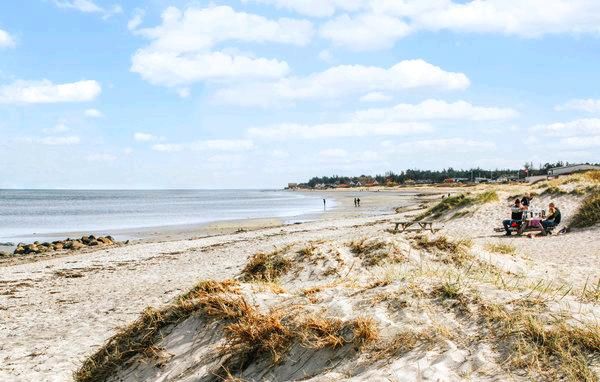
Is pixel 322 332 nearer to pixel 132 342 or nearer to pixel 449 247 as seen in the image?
pixel 132 342

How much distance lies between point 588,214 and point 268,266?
17334 mm

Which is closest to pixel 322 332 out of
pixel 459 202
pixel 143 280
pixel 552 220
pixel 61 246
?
pixel 143 280

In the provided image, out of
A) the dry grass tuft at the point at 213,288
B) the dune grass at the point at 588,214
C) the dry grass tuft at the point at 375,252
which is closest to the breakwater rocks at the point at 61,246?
the dry grass tuft at the point at 375,252

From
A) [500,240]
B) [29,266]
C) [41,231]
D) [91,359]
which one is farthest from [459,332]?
[41,231]


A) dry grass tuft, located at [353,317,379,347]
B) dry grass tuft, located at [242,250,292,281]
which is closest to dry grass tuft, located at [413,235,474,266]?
dry grass tuft, located at [242,250,292,281]

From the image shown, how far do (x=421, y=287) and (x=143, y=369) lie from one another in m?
3.27

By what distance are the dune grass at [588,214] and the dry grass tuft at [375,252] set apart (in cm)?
1419

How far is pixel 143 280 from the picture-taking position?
16.5m

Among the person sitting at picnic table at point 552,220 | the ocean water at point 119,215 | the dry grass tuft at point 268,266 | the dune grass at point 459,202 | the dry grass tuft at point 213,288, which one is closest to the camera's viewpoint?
the dry grass tuft at point 213,288

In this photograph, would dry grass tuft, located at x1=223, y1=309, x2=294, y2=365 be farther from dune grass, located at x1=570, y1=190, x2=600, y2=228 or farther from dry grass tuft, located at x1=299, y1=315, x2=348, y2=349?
dune grass, located at x1=570, y1=190, x2=600, y2=228

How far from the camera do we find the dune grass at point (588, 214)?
23719 mm

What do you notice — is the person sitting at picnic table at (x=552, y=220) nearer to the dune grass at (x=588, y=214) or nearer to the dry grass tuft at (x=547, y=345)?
the dune grass at (x=588, y=214)

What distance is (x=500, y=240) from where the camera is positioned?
2127 cm

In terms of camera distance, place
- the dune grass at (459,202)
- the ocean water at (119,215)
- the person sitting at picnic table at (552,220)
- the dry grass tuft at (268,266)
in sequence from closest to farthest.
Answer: the dry grass tuft at (268,266)
the person sitting at picnic table at (552,220)
the dune grass at (459,202)
the ocean water at (119,215)
